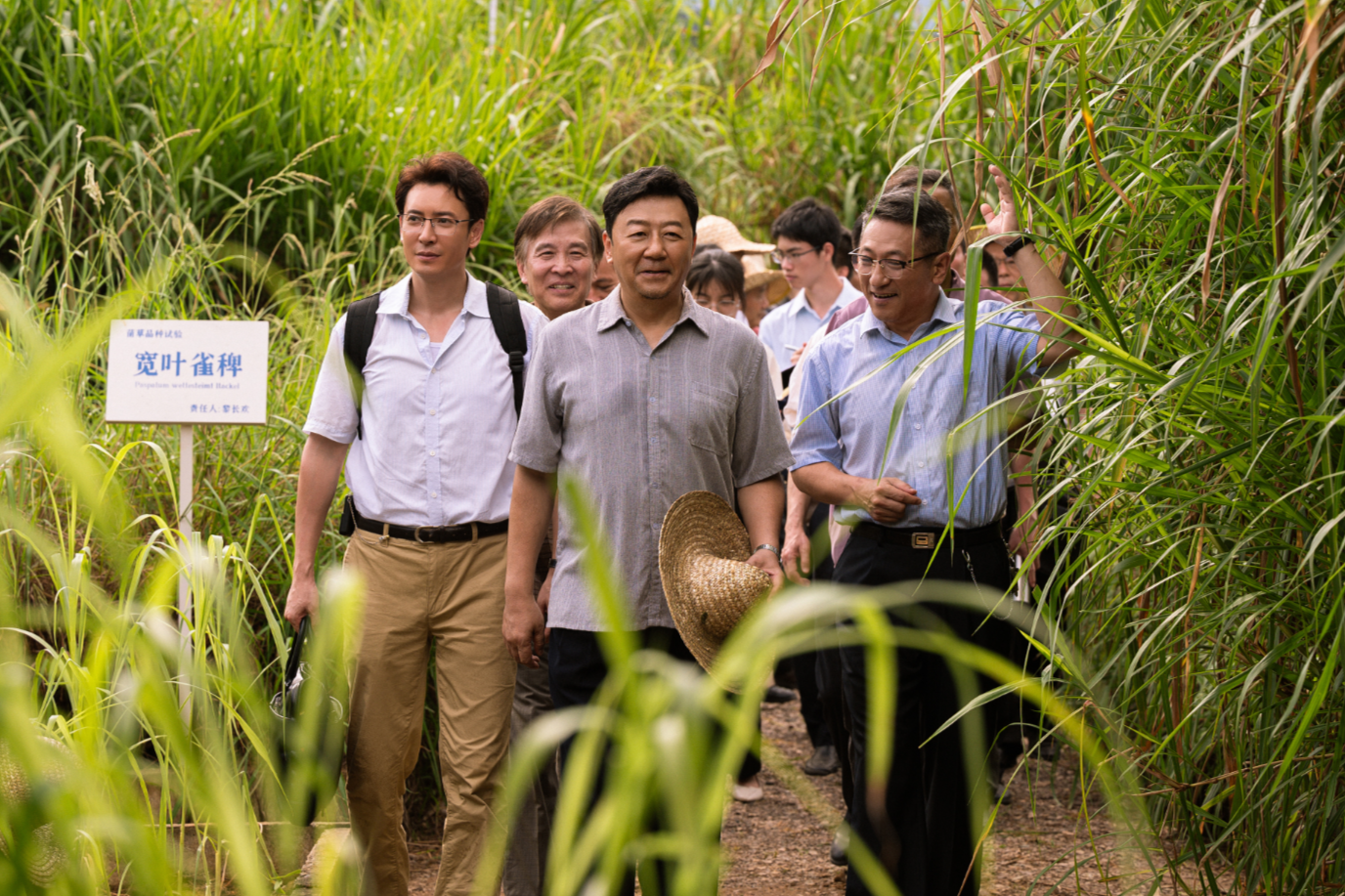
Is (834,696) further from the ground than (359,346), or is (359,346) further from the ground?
(359,346)

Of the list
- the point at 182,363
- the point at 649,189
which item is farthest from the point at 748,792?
the point at 649,189

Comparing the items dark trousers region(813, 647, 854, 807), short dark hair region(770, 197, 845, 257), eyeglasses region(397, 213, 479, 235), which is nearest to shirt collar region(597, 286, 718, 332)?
eyeglasses region(397, 213, 479, 235)

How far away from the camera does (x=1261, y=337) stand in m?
1.74

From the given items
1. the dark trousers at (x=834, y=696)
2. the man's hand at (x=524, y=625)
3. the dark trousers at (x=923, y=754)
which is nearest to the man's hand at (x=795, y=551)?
the dark trousers at (x=834, y=696)

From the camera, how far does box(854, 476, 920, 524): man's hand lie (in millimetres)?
3129

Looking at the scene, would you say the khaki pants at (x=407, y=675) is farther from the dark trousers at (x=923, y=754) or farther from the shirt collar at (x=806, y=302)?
the shirt collar at (x=806, y=302)

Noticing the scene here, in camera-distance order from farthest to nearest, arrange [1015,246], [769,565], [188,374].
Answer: [188,374]
[769,565]
[1015,246]

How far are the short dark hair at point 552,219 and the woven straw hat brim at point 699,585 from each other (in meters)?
1.37

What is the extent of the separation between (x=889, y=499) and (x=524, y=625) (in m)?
0.93

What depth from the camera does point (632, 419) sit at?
9.73 ft

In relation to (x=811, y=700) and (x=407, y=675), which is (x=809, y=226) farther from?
(x=407, y=675)

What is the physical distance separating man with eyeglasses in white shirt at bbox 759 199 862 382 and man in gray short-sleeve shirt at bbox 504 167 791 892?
2.56 m

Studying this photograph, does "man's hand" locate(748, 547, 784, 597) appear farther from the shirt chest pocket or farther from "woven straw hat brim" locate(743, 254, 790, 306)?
"woven straw hat brim" locate(743, 254, 790, 306)

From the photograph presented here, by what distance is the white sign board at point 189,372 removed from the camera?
3801 mm
